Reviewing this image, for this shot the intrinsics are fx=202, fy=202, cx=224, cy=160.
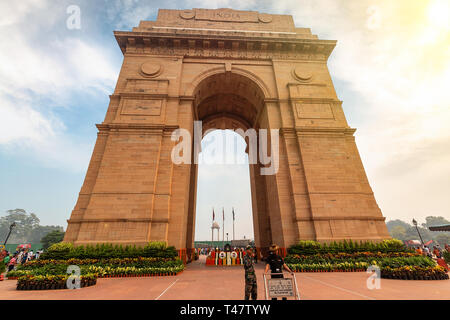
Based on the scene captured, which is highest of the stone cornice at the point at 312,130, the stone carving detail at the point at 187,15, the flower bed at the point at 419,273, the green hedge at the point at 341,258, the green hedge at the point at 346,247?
the stone carving detail at the point at 187,15

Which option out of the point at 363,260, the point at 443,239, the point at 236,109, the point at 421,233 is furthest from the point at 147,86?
the point at 421,233

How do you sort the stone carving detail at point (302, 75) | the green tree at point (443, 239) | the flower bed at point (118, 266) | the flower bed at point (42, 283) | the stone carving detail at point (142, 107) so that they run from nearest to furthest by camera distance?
the flower bed at point (42, 283), the flower bed at point (118, 266), the stone carving detail at point (142, 107), the stone carving detail at point (302, 75), the green tree at point (443, 239)

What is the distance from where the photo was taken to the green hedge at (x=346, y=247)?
12359 mm

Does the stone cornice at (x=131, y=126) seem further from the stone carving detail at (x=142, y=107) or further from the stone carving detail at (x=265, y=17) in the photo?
the stone carving detail at (x=265, y=17)

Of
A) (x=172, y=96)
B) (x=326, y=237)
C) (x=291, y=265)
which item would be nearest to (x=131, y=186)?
(x=172, y=96)

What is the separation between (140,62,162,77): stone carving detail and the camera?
1872 cm

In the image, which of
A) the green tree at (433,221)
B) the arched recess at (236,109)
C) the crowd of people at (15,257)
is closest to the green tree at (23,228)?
the crowd of people at (15,257)

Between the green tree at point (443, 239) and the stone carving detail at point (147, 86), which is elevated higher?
the stone carving detail at point (147, 86)

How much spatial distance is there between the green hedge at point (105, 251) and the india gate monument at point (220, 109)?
55 cm

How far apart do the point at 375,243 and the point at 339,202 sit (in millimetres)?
3154

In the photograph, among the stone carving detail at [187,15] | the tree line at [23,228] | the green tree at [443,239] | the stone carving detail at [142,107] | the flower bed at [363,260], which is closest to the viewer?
the flower bed at [363,260]

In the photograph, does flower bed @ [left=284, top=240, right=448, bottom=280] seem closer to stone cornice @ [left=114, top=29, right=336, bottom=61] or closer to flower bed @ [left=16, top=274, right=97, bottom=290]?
flower bed @ [left=16, top=274, right=97, bottom=290]

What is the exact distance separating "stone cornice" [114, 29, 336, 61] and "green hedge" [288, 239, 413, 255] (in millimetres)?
17677

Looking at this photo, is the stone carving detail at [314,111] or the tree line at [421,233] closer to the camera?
the stone carving detail at [314,111]
